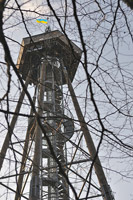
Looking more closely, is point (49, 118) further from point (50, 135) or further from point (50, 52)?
point (50, 135)

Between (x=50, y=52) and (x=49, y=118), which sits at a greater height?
(x=50, y=52)

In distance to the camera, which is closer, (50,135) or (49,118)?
(49,118)

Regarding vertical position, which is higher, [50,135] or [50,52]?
[50,135]

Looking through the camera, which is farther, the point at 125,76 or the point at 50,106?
the point at 50,106

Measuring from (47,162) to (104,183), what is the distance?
107 inches

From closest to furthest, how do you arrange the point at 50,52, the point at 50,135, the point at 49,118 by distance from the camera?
the point at 49,118, the point at 50,52, the point at 50,135

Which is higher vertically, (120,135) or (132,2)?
(132,2)

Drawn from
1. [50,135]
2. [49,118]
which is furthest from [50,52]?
[50,135]

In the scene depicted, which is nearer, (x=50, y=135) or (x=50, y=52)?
(x=50, y=52)

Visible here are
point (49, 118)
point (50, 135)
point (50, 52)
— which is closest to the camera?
point (49, 118)

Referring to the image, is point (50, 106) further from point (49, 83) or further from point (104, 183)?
point (104, 183)

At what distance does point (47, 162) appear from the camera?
22.2ft

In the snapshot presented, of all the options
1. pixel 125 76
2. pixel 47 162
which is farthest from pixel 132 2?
pixel 47 162

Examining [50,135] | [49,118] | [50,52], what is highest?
[50,135]
